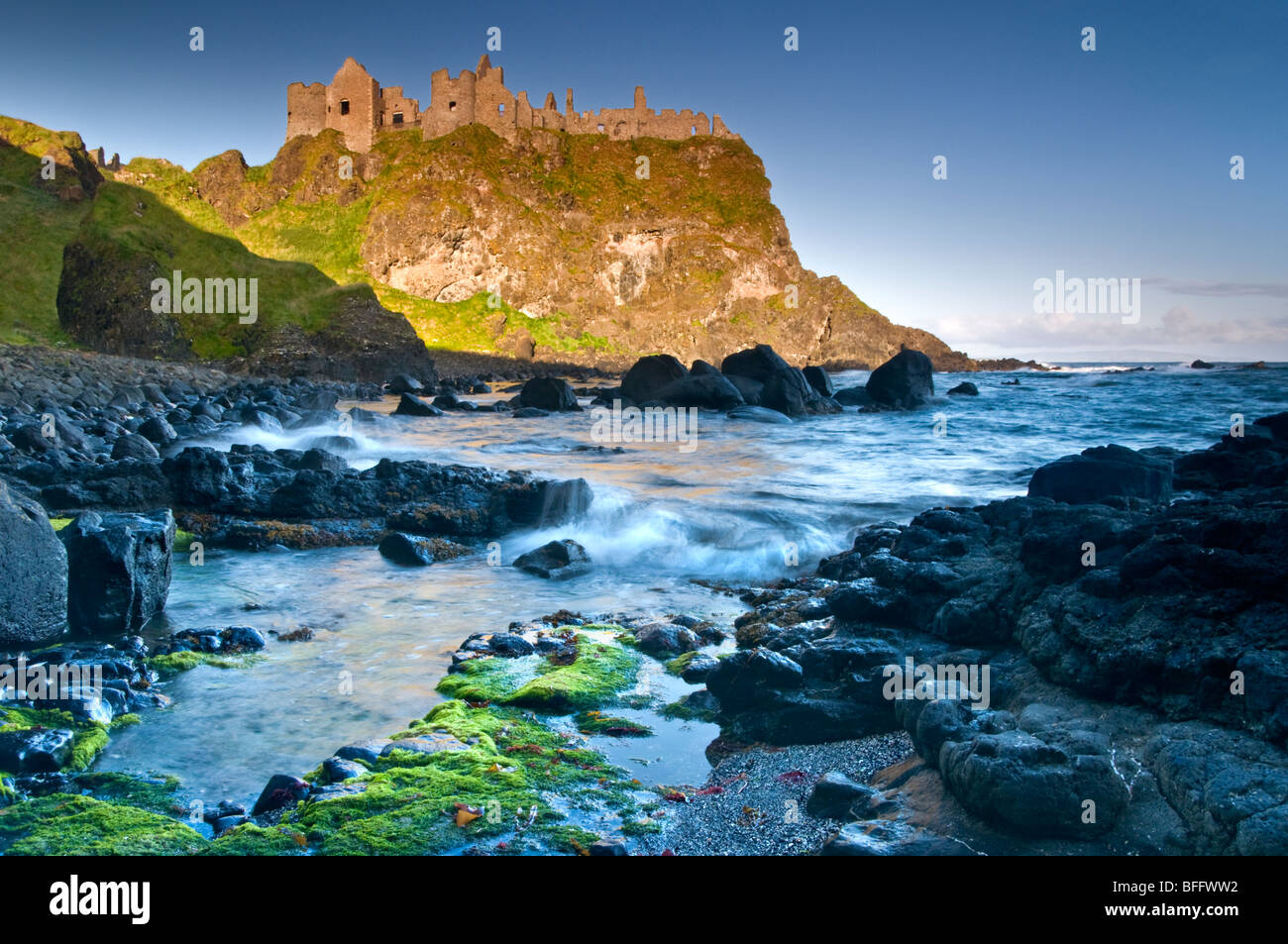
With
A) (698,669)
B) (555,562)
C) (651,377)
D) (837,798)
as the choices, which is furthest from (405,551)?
(651,377)

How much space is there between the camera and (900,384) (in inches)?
1519

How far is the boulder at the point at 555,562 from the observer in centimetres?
922

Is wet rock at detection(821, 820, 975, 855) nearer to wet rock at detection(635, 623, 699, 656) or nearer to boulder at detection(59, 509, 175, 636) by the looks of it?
wet rock at detection(635, 623, 699, 656)

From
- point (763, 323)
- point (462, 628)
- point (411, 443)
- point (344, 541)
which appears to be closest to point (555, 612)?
point (462, 628)

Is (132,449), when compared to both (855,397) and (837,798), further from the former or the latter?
(855,397)

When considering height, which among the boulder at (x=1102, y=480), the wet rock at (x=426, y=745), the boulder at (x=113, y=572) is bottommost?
the wet rock at (x=426, y=745)

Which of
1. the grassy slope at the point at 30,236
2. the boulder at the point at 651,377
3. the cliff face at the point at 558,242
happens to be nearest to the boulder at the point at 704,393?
the boulder at the point at 651,377

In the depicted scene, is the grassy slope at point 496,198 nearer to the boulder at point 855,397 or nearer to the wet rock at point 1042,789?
the boulder at point 855,397

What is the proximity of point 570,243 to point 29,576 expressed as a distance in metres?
96.4

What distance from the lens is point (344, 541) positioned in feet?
33.9

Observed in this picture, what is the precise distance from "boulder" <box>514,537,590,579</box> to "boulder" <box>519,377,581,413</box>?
2664 cm

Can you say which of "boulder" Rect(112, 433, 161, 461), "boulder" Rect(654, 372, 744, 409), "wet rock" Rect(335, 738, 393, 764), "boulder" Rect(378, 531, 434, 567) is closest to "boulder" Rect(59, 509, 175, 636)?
"boulder" Rect(378, 531, 434, 567)

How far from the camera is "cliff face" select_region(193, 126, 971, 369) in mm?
92500

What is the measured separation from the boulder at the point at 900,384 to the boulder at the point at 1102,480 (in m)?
28.9
